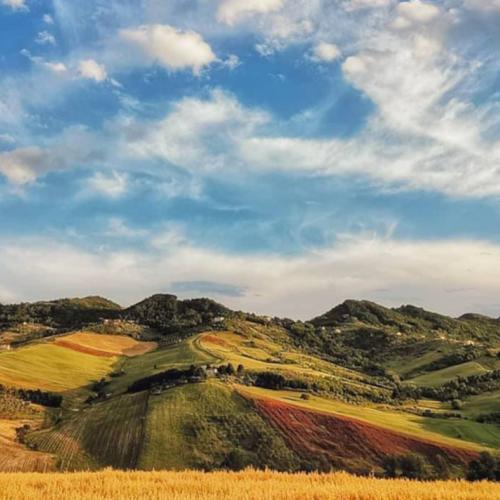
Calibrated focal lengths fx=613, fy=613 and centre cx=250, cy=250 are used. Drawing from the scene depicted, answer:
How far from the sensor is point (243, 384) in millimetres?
114250

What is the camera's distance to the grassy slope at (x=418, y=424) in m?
90.9

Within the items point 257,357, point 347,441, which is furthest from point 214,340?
point 347,441

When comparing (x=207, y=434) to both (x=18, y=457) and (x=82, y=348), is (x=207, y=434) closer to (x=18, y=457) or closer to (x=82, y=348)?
(x=18, y=457)

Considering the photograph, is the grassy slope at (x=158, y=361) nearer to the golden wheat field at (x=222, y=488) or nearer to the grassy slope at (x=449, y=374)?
the grassy slope at (x=449, y=374)

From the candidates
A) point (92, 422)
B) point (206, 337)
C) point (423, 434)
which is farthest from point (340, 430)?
point (206, 337)

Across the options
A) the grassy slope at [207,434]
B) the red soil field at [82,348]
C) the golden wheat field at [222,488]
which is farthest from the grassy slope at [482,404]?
the golden wheat field at [222,488]

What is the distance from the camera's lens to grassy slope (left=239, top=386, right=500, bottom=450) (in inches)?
3578

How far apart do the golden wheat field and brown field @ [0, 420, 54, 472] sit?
4979cm

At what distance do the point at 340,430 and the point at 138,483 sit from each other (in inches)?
2635

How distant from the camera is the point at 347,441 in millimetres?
82438

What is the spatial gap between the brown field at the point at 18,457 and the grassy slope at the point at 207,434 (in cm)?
1174

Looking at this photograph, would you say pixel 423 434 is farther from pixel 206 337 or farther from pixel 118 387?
pixel 206 337

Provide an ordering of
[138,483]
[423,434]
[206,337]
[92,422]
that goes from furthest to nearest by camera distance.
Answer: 1. [206,337]
2. [92,422]
3. [423,434]
4. [138,483]

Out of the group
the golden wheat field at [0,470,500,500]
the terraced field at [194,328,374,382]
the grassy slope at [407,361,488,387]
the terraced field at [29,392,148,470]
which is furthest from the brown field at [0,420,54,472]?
the grassy slope at [407,361,488,387]
